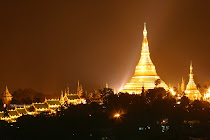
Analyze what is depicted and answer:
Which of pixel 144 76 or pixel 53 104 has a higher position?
pixel 144 76

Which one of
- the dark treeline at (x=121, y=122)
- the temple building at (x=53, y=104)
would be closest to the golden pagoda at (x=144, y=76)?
the temple building at (x=53, y=104)

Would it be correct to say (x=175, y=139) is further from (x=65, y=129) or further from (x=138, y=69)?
(x=138, y=69)

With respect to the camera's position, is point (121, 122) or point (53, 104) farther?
point (53, 104)

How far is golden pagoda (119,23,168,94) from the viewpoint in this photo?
146ft

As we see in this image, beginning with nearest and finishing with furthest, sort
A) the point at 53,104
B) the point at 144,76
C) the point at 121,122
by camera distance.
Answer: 1. the point at 121,122
2. the point at 144,76
3. the point at 53,104

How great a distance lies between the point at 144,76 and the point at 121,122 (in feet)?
49.7

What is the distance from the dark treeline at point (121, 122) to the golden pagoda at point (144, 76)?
8.32 m

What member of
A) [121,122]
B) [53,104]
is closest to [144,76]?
[53,104]

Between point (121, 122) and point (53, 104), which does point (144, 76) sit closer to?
point (53, 104)

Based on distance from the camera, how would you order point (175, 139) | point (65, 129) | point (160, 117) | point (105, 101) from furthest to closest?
point (105, 101)
point (160, 117)
point (65, 129)
point (175, 139)

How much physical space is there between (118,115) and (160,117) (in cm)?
246

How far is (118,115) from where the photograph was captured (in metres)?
32.4

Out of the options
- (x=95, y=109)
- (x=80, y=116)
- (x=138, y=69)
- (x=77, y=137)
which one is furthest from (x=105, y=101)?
(x=138, y=69)

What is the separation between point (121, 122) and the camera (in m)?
30.8
